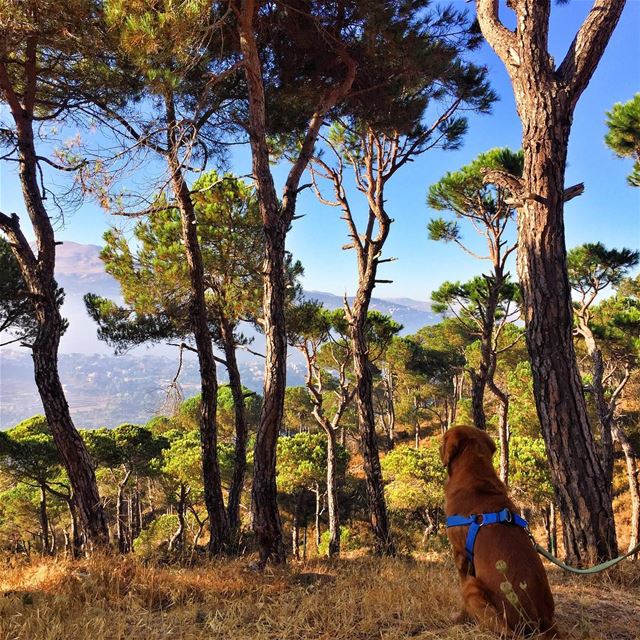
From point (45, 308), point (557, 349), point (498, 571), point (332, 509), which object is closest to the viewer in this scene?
point (498, 571)

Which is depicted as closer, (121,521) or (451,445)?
(451,445)

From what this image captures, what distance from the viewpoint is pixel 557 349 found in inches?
170

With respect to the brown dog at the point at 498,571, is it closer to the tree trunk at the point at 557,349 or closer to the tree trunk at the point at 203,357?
the tree trunk at the point at 557,349

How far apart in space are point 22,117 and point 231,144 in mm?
3096

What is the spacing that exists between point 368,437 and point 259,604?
5.67 metres

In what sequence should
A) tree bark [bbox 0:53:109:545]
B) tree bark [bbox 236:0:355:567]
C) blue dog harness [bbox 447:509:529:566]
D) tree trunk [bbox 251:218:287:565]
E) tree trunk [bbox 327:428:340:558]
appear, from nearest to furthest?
blue dog harness [bbox 447:509:529:566]
tree trunk [bbox 251:218:287:565]
tree bark [bbox 236:0:355:567]
tree bark [bbox 0:53:109:545]
tree trunk [bbox 327:428:340:558]

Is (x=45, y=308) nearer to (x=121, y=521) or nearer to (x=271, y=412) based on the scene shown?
(x=271, y=412)

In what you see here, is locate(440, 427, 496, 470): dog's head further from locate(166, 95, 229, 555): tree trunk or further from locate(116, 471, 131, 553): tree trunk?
locate(116, 471, 131, 553): tree trunk

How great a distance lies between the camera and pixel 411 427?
4269cm

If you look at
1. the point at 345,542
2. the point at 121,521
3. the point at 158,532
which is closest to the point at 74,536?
the point at 121,521

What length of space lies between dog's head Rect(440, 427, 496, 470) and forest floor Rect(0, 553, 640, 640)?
36.9 inches

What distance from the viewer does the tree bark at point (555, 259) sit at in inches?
165

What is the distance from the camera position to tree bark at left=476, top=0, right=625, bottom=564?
418 centimetres

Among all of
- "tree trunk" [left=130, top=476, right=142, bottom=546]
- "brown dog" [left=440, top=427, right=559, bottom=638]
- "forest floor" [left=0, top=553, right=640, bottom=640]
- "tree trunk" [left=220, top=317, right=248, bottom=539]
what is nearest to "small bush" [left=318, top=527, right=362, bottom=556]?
"tree trunk" [left=130, top=476, right=142, bottom=546]
